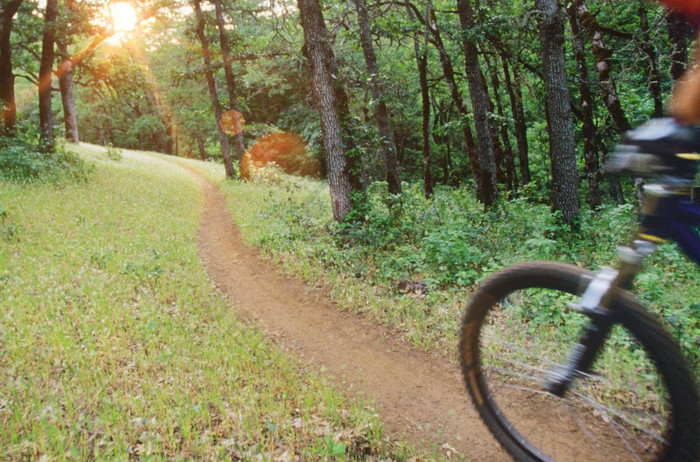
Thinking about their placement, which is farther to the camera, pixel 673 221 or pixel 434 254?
pixel 434 254

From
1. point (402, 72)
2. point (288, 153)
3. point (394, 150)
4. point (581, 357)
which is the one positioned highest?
point (402, 72)

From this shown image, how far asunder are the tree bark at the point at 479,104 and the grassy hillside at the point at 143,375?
8835mm

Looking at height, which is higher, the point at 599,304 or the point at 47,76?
the point at 47,76

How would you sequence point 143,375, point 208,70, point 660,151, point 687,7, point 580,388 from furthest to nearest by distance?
point 208,70
point 687,7
point 143,375
point 580,388
point 660,151

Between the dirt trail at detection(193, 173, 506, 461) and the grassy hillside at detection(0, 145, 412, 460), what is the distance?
0.33m

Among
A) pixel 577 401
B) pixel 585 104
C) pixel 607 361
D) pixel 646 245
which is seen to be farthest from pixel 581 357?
pixel 585 104

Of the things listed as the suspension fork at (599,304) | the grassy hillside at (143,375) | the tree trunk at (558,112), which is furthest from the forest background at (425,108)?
the grassy hillside at (143,375)

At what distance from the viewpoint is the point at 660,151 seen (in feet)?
6.89

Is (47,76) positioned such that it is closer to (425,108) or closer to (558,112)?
(425,108)

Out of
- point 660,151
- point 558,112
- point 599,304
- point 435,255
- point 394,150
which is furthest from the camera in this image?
point 394,150

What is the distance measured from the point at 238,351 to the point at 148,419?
1.32 meters

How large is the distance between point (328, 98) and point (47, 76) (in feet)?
51.8

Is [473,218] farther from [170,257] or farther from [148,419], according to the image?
[148,419]

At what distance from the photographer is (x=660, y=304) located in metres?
4.68
